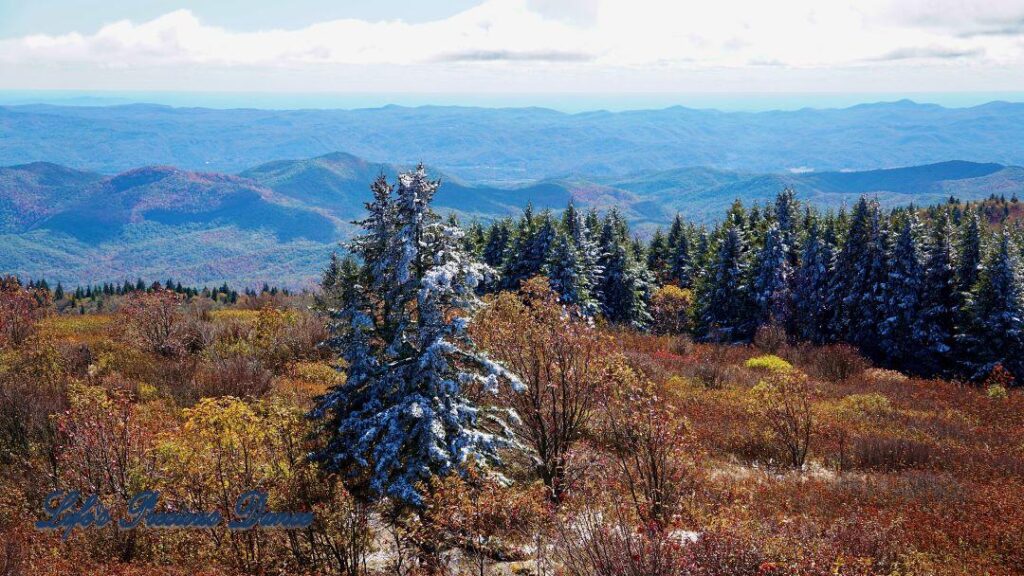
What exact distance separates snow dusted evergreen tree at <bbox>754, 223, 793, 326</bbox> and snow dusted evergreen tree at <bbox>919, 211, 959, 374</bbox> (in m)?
8.95

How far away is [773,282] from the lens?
157ft

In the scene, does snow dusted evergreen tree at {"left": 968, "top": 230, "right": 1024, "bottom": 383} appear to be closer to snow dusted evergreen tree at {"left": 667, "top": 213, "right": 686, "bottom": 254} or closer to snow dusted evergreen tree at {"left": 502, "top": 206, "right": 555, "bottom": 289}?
snow dusted evergreen tree at {"left": 502, "top": 206, "right": 555, "bottom": 289}

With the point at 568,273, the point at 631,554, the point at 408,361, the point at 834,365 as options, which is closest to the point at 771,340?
the point at 834,365

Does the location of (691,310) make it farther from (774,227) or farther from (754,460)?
(754,460)

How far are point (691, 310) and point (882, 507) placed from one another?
42.0 meters

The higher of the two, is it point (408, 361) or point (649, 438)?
point (408, 361)

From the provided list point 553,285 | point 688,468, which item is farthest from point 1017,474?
point 553,285

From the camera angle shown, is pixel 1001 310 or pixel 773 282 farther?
pixel 773 282

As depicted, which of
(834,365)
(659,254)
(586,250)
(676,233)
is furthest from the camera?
(659,254)

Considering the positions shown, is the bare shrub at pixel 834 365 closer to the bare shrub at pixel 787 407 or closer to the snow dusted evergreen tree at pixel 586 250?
the bare shrub at pixel 787 407

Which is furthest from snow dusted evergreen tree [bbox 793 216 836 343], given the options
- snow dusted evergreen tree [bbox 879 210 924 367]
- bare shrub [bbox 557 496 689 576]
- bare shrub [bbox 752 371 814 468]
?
bare shrub [bbox 557 496 689 576]

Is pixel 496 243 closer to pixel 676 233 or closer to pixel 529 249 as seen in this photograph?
pixel 529 249

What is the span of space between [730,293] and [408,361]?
44081 millimetres

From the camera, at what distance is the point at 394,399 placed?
10.4 metres
